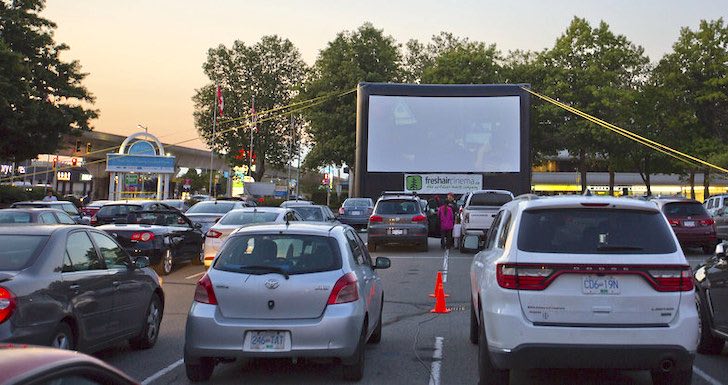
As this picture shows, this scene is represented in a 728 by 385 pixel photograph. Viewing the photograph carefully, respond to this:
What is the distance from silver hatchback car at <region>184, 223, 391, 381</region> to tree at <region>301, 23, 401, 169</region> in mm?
50132

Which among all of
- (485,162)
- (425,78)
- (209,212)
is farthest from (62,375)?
(425,78)

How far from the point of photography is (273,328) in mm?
6191

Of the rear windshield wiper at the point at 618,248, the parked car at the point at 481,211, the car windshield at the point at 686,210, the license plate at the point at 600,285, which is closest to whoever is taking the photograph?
the license plate at the point at 600,285

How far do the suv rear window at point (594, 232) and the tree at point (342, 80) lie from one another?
51.1 m

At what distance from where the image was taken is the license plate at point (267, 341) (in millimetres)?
6168

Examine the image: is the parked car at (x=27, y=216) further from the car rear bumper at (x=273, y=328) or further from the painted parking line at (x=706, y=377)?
the painted parking line at (x=706, y=377)

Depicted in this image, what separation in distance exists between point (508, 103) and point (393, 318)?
21271 millimetres

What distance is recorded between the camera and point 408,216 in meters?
21.9

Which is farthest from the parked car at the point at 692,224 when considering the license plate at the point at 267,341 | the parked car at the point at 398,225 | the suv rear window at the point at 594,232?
the license plate at the point at 267,341

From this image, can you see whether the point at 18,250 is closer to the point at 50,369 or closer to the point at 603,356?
the point at 50,369

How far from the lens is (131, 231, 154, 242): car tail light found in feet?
48.7

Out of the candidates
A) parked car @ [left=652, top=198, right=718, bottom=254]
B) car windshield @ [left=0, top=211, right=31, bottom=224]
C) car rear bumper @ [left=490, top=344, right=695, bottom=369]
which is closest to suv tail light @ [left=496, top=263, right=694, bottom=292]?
car rear bumper @ [left=490, top=344, right=695, bottom=369]

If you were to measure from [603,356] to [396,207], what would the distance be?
1668cm

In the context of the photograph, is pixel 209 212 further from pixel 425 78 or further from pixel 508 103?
pixel 425 78
